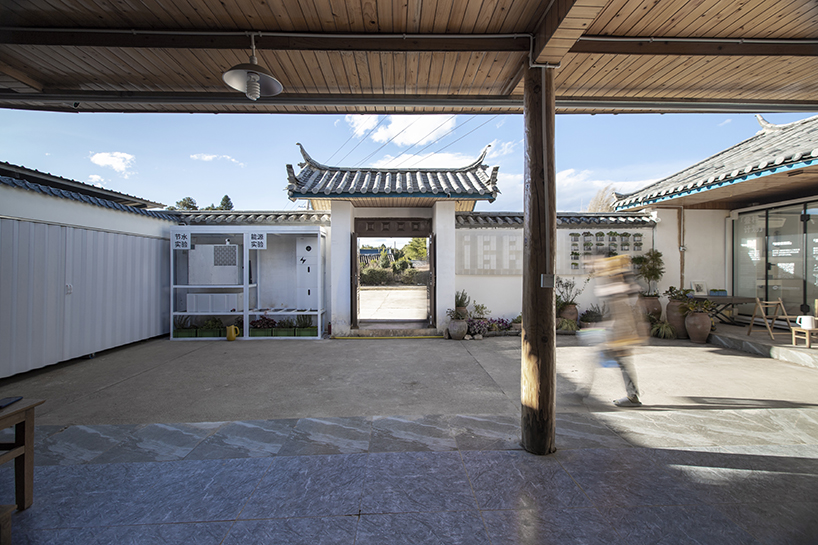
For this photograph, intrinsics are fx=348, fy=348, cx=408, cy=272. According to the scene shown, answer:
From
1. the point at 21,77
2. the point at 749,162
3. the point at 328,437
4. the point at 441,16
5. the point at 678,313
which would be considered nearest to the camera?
the point at 441,16

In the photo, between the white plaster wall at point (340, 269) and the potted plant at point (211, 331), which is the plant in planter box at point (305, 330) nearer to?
the white plaster wall at point (340, 269)

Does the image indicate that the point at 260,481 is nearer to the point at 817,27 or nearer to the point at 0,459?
the point at 0,459

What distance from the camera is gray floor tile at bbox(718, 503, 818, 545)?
5.69 feet

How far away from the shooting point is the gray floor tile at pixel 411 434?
8.54 ft

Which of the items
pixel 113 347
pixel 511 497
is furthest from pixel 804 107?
pixel 113 347

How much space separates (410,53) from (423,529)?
3184mm

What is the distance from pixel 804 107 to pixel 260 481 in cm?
579

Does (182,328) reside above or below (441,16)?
below

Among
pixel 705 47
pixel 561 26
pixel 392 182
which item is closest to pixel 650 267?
pixel 392 182

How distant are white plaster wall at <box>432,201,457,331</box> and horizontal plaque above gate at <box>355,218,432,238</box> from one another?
577mm

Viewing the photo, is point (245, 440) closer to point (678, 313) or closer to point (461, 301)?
point (461, 301)

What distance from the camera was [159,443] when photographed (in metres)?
2.75

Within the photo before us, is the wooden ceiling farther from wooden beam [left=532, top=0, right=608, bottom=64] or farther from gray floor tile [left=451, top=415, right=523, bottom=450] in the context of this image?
gray floor tile [left=451, top=415, right=523, bottom=450]

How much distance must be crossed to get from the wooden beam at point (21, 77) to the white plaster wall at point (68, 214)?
228cm
